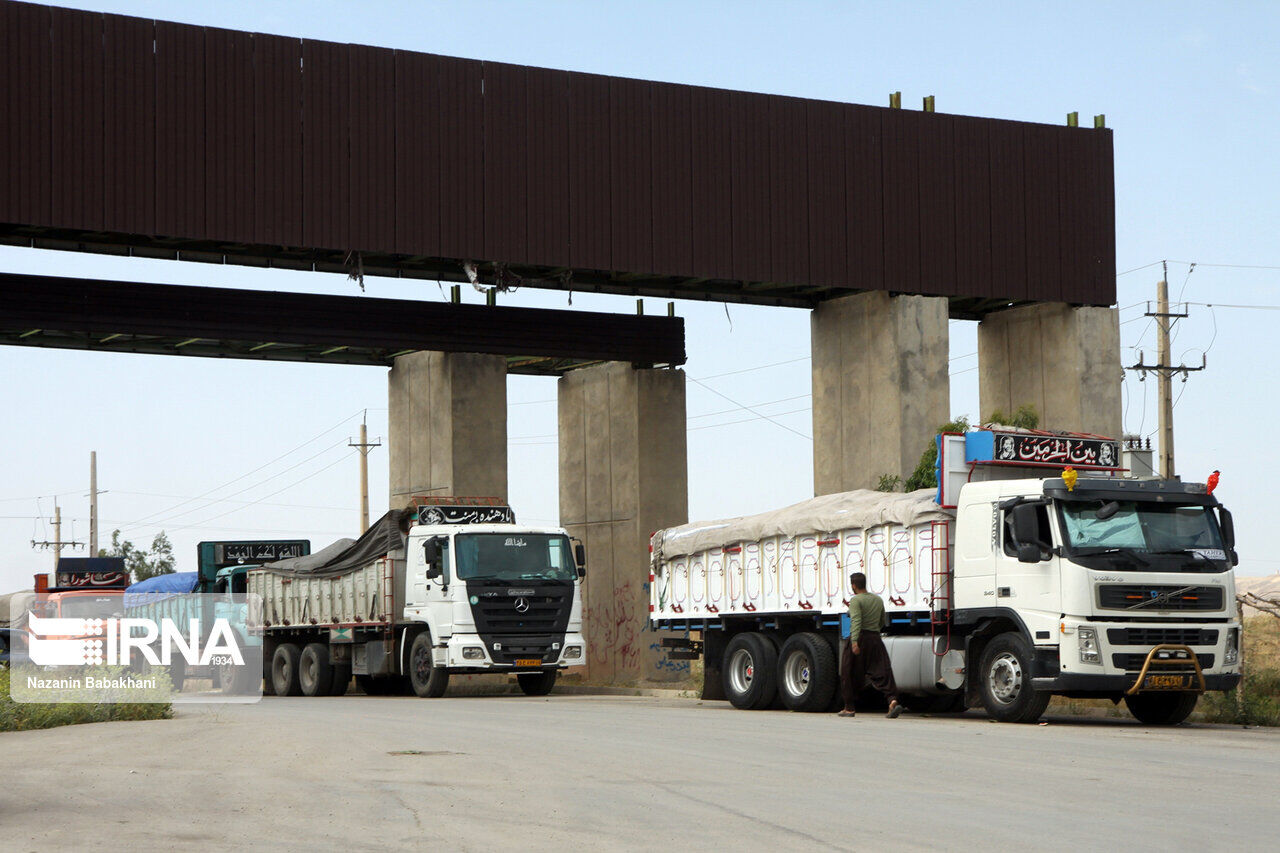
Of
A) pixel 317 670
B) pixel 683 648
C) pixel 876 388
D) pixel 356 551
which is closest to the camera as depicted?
pixel 683 648

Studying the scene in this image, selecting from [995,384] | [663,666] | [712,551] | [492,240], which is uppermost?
[492,240]

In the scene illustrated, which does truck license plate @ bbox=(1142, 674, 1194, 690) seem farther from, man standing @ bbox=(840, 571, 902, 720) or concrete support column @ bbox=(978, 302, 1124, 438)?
concrete support column @ bbox=(978, 302, 1124, 438)

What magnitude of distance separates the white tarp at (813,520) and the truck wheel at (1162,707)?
3.09 m

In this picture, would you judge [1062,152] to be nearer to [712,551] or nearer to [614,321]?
[614,321]

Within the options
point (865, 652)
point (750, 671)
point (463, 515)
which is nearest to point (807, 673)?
point (750, 671)

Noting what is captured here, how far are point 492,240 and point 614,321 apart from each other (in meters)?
4.23

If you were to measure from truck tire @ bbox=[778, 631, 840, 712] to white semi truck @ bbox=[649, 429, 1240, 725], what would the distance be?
2cm

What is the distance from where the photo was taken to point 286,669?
32.1 m

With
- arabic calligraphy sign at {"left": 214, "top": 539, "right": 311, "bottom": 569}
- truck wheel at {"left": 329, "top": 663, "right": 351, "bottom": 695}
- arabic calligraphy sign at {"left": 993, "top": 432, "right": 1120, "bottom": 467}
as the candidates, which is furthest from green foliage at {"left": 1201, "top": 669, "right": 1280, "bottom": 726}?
arabic calligraphy sign at {"left": 214, "top": 539, "right": 311, "bottom": 569}

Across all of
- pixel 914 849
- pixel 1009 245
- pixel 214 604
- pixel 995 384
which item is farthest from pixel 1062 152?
pixel 914 849

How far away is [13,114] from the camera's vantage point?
28062mm

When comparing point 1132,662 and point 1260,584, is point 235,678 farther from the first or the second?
point 1260,584

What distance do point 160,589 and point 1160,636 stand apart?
26.8 meters

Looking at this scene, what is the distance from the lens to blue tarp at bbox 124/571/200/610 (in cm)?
3694
